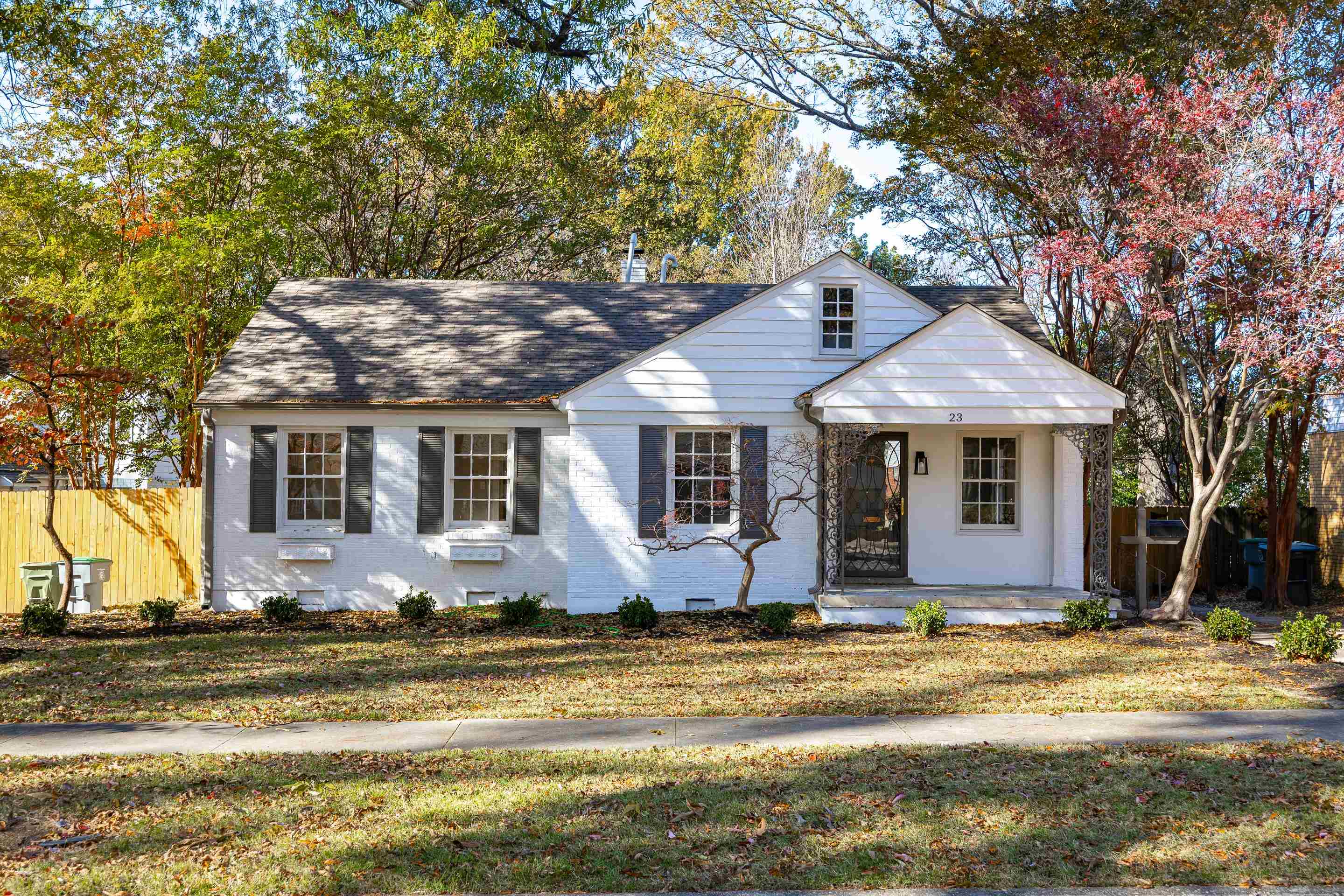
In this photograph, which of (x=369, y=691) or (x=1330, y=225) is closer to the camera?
(x=369, y=691)

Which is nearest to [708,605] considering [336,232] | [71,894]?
[71,894]

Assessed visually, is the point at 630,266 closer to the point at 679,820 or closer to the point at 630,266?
the point at 630,266

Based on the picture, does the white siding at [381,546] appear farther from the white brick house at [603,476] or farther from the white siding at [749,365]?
the white siding at [749,365]

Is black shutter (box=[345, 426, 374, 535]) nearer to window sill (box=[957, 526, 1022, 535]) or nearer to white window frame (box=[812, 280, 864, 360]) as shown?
white window frame (box=[812, 280, 864, 360])

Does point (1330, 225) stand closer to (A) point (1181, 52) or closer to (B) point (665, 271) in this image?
(A) point (1181, 52)

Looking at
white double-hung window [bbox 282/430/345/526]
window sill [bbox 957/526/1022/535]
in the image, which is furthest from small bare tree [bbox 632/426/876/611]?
white double-hung window [bbox 282/430/345/526]

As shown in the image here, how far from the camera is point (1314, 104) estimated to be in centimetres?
1338

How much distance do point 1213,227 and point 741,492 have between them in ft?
22.5

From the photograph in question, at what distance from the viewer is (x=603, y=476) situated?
49.1ft

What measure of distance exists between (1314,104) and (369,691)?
13383 millimetres

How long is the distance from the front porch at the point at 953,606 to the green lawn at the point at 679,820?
6342 millimetres

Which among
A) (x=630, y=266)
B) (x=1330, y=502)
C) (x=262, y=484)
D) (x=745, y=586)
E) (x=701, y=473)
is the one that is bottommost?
(x=745, y=586)

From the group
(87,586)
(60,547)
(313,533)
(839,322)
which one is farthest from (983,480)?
(87,586)

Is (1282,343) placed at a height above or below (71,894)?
above
